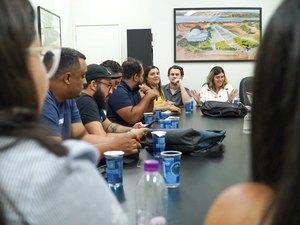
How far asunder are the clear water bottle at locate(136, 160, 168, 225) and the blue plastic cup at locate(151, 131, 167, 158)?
636mm

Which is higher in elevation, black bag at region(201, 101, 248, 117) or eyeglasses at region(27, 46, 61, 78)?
eyeglasses at region(27, 46, 61, 78)

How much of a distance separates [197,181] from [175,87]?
362cm

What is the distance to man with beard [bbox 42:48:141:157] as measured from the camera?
1.95 metres

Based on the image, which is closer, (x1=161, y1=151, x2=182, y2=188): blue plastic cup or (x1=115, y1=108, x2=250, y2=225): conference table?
(x1=115, y1=108, x2=250, y2=225): conference table

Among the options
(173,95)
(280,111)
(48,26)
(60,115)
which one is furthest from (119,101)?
(280,111)

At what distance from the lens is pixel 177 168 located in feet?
4.85

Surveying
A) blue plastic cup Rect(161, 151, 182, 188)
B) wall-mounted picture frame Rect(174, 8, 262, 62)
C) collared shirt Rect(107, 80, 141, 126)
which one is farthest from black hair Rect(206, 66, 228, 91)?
blue plastic cup Rect(161, 151, 182, 188)

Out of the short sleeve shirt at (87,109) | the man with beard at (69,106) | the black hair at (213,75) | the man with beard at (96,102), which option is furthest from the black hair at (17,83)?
the black hair at (213,75)

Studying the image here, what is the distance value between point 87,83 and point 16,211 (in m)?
2.34

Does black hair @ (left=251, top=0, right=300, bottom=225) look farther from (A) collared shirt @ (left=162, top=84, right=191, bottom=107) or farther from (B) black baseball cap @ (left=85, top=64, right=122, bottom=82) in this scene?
(A) collared shirt @ (left=162, top=84, right=191, bottom=107)

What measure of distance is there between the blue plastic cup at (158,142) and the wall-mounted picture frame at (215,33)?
3673mm

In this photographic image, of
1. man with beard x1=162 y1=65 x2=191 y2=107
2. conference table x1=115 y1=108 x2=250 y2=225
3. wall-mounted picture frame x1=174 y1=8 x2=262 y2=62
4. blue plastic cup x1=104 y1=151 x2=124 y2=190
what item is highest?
wall-mounted picture frame x1=174 y1=8 x2=262 y2=62

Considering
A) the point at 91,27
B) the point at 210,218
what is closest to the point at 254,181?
the point at 210,218

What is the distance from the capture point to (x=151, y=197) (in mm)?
1282
